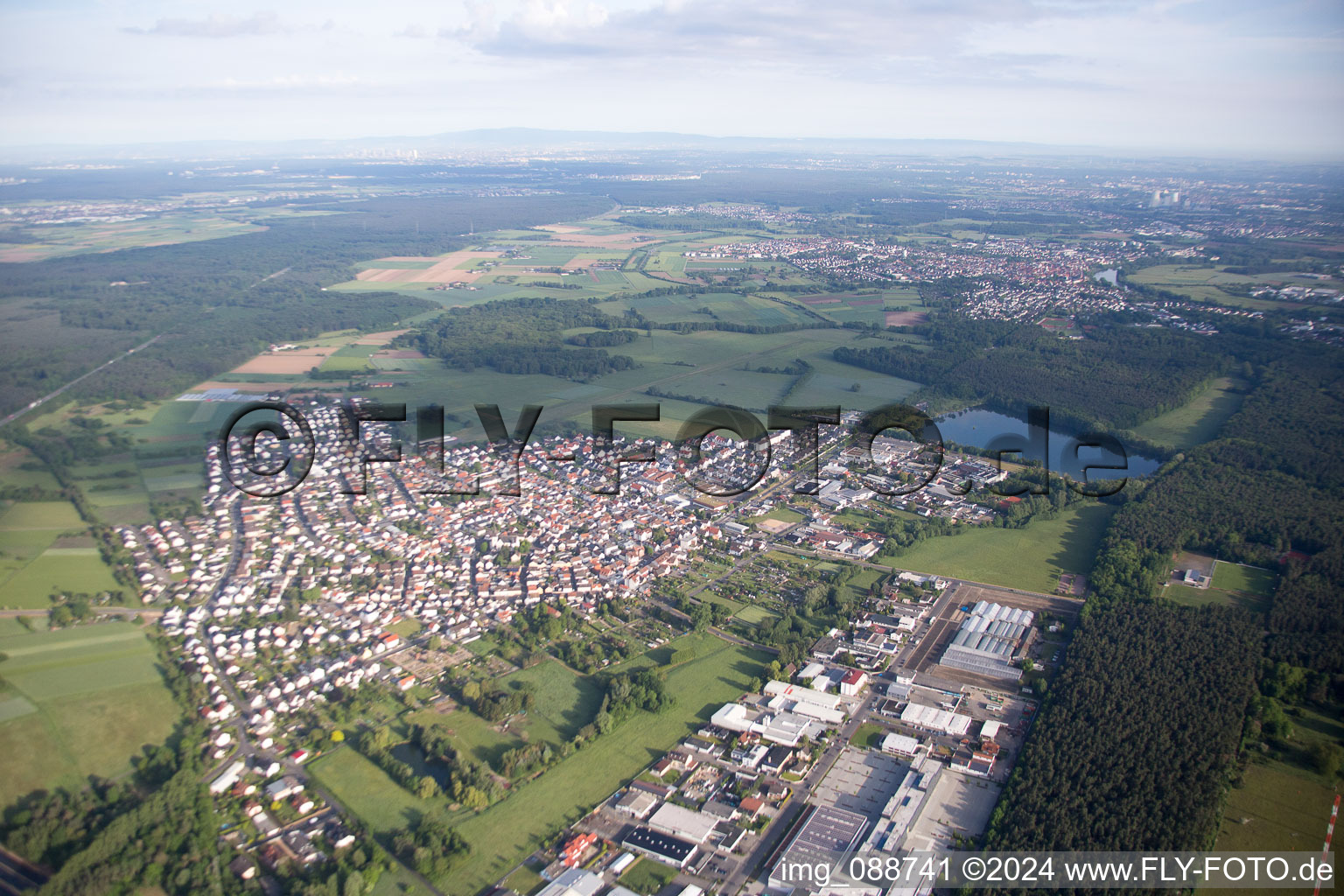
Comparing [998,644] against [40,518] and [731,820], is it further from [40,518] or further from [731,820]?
[40,518]

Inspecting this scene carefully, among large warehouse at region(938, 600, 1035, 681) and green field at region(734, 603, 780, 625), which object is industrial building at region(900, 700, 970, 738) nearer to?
large warehouse at region(938, 600, 1035, 681)

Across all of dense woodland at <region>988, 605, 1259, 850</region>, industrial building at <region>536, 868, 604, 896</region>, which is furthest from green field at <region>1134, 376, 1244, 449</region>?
industrial building at <region>536, 868, 604, 896</region>

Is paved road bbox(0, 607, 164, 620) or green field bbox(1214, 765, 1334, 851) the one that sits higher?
paved road bbox(0, 607, 164, 620)

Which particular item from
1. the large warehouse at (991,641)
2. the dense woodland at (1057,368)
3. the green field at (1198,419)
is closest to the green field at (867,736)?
the large warehouse at (991,641)

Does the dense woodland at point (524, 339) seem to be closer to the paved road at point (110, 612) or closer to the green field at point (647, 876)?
the paved road at point (110, 612)

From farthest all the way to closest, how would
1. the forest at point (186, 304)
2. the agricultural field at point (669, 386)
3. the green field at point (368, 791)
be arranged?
the forest at point (186, 304)
the agricultural field at point (669, 386)
the green field at point (368, 791)

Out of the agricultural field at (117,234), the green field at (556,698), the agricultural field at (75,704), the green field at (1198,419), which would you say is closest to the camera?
the agricultural field at (75,704)

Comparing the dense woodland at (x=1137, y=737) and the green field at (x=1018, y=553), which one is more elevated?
the green field at (x=1018, y=553)

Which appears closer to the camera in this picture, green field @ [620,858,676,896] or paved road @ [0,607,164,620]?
green field @ [620,858,676,896]
